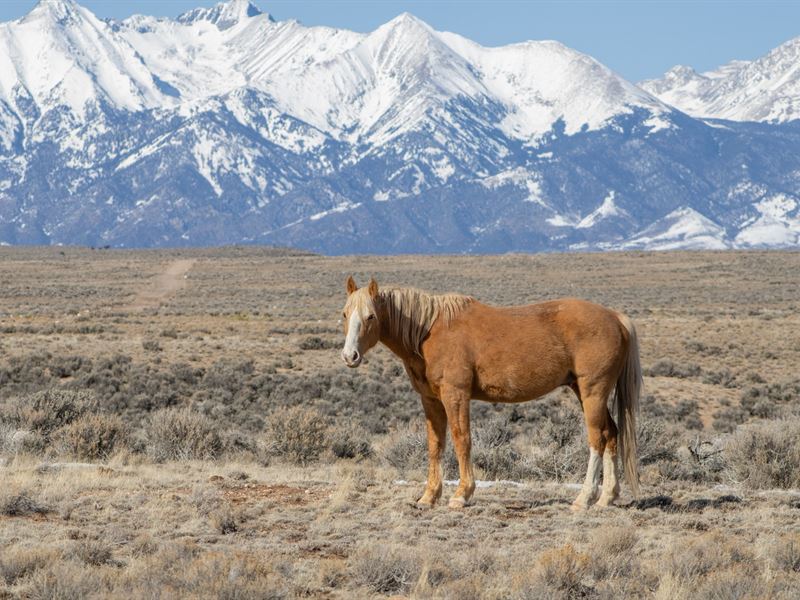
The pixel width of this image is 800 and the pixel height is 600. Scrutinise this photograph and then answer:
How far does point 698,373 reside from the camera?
105ft

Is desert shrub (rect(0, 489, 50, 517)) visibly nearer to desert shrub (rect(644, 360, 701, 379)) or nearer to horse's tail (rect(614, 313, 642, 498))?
horse's tail (rect(614, 313, 642, 498))

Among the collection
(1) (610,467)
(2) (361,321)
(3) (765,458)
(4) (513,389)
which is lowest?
(3) (765,458)

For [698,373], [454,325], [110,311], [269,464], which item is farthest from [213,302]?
[454,325]

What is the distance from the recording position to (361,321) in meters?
10.6

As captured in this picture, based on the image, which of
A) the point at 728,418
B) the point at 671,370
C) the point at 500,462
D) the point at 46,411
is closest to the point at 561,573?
the point at 500,462

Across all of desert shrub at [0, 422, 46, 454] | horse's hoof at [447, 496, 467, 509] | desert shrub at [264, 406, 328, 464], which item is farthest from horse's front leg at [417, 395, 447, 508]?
desert shrub at [0, 422, 46, 454]

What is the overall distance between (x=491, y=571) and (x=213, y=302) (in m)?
61.6

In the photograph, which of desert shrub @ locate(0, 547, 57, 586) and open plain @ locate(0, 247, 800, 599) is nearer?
desert shrub @ locate(0, 547, 57, 586)

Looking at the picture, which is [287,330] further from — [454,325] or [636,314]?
[454,325]

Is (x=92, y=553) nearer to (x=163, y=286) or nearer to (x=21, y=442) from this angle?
(x=21, y=442)

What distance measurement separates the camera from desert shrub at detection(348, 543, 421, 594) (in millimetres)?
8117

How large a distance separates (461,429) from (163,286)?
7685cm

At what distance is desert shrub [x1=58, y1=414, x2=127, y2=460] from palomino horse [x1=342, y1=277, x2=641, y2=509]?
5360 millimetres

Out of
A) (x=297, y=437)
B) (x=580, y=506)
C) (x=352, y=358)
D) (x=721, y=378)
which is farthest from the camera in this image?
(x=721, y=378)
